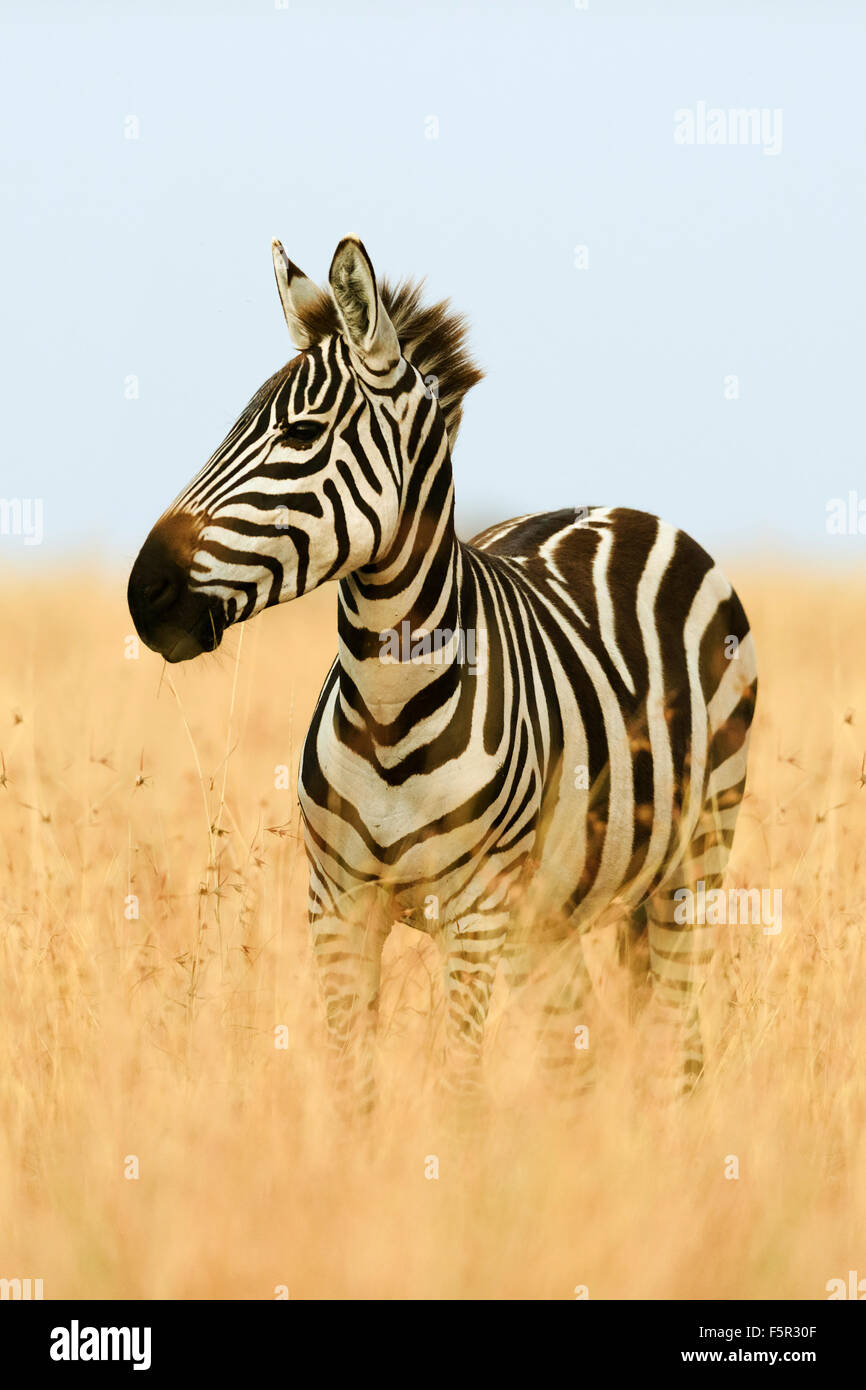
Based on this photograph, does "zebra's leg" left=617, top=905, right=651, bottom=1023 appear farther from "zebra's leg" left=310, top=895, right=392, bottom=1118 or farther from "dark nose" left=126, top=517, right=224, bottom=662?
"dark nose" left=126, top=517, right=224, bottom=662

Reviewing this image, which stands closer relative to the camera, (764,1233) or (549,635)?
(764,1233)

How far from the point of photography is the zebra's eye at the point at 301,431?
424 centimetres

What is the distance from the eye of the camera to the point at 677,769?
5.74 m

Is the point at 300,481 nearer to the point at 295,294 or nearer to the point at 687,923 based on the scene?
the point at 295,294

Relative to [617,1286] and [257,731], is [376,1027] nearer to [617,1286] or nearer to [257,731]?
[617,1286]

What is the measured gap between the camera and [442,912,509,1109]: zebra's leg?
4.52m

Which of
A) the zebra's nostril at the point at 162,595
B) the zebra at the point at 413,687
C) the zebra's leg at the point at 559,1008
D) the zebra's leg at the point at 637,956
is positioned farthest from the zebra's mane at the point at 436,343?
the zebra's leg at the point at 637,956

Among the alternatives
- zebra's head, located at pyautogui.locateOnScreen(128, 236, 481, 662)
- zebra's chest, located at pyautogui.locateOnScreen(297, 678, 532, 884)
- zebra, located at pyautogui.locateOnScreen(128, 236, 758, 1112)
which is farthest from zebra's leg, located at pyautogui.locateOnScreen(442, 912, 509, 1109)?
zebra's head, located at pyautogui.locateOnScreen(128, 236, 481, 662)

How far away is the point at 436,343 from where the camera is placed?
4.78 m

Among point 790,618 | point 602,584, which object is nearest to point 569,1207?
point 602,584

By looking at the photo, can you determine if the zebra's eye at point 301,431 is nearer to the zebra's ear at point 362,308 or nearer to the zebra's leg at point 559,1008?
the zebra's ear at point 362,308

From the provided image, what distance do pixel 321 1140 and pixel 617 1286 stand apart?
0.89m
